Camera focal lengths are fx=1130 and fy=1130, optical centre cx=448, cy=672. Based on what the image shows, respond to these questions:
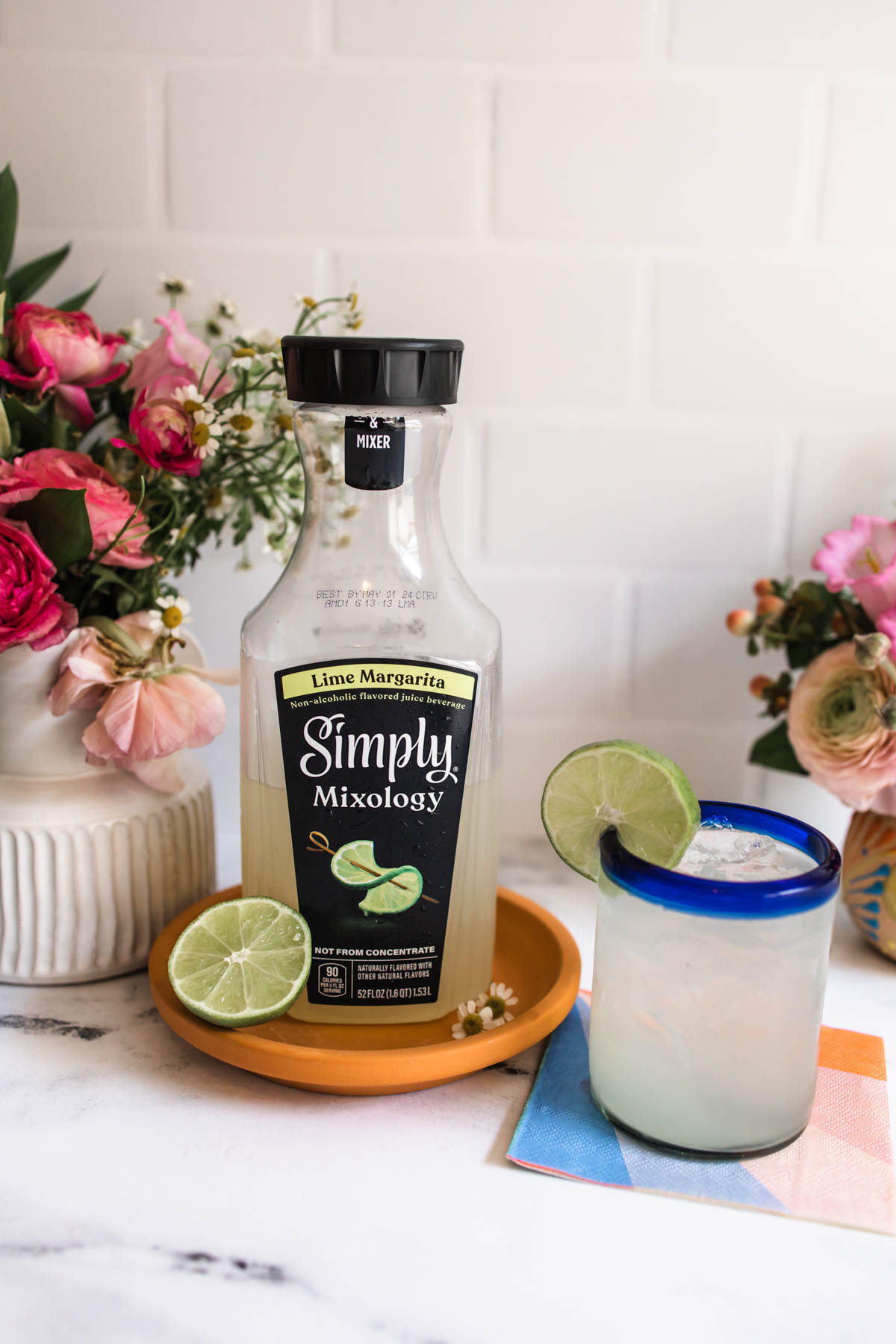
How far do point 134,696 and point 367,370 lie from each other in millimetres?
245

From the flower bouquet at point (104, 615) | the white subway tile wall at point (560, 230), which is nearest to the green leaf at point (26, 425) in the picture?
the flower bouquet at point (104, 615)

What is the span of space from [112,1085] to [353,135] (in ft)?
2.31

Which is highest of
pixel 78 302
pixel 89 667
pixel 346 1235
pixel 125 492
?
pixel 78 302

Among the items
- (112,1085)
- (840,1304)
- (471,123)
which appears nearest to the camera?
(840,1304)

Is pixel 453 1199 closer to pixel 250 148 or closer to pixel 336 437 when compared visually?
pixel 336 437

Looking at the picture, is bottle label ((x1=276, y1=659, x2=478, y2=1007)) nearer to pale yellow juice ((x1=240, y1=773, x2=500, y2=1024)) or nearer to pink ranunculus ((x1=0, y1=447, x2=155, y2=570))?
pale yellow juice ((x1=240, y1=773, x2=500, y2=1024))

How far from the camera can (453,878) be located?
69cm

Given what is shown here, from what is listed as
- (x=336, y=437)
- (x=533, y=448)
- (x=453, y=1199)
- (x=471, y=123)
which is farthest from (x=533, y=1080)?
(x=471, y=123)

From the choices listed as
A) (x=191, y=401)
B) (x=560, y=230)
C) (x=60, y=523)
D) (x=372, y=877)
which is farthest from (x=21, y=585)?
(x=560, y=230)

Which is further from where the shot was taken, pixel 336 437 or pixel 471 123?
pixel 471 123

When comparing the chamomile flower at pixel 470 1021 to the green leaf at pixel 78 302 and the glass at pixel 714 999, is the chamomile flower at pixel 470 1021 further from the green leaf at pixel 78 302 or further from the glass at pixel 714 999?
the green leaf at pixel 78 302

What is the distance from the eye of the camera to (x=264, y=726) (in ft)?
2.21

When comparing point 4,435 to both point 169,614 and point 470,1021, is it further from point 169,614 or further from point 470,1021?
point 470,1021

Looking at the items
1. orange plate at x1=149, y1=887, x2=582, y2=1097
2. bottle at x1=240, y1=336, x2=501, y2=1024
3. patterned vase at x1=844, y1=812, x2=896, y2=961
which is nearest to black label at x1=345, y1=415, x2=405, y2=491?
bottle at x1=240, y1=336, x2=501, y2=1024
